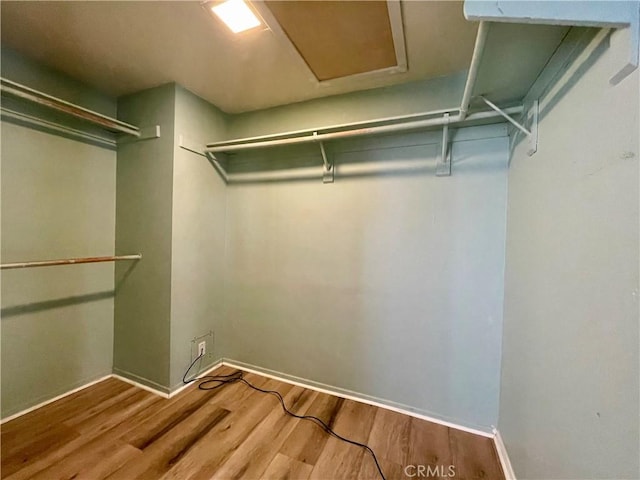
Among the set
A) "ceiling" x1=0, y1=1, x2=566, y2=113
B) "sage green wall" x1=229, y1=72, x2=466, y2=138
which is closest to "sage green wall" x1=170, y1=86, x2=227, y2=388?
"ceiling" x1=0, y1=1, x2=566, y2=113

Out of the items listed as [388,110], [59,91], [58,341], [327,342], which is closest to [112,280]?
[58,341]

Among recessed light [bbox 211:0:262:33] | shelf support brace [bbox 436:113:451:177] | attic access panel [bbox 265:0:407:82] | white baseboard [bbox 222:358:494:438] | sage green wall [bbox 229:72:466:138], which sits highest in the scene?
recessed light [bbox 211:0:262:33]

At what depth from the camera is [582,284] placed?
826mm

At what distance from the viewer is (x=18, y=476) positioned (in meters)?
1.30

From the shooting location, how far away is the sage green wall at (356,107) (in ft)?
5.71

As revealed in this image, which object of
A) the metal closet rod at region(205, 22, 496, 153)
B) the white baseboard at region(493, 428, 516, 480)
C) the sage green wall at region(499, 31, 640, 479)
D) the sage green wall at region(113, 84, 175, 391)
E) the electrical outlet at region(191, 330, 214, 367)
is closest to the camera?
the sage green wall at region(499, 31, 640, 479)

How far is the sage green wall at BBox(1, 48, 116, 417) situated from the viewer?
65.6 inches

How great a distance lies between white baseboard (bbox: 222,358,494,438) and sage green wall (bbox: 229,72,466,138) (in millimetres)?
2139

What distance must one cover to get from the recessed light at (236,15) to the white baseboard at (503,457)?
272cm

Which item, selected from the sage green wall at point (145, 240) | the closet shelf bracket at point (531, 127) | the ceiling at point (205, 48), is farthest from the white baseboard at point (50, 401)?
the closet shelf bracket at point (531, 127)

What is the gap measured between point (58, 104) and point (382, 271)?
7.93ft

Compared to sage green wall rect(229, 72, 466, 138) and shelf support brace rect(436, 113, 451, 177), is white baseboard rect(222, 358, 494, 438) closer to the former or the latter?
shelf support brace rect(436, 113, 451, 177)

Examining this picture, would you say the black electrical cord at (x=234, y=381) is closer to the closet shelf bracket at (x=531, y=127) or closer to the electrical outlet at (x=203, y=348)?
the electrical outlet at (x=203, y=348)

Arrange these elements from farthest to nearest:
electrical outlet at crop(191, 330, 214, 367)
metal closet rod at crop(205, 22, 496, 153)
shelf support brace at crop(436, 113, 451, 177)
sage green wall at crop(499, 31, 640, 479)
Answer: electrical outlet at crop(191, 330, 214, 367) → shelf support brace at crop(436, 113, 451, 177) → metal closet rod at crop(205, 22, 496, 153) → sage green wall at crop(499, 31, 640, 479)
